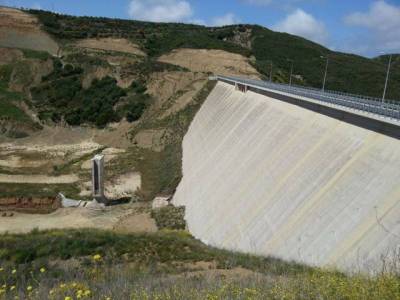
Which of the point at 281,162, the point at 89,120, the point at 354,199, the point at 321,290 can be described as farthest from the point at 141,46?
the point at 321,290

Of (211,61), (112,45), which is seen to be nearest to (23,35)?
(112,45)

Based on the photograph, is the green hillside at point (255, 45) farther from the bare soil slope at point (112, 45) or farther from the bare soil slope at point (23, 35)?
the bare soil slope at point (23, 35)

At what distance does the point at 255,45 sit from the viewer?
133 metres

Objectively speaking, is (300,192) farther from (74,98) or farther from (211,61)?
(211,61)

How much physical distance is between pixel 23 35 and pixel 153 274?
91235 millimetres

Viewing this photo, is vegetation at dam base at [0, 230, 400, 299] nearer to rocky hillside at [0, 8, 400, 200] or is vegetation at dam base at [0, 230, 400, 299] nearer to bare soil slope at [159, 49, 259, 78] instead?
rocky hillside at [0, 8, 400, 200]

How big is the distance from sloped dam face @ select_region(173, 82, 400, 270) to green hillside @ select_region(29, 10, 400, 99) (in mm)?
60878

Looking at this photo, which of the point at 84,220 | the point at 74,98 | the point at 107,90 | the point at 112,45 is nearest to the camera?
the point at 84,220

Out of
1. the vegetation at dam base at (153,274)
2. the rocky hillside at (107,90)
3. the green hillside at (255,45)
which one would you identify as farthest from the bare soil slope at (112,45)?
the vegetation at dam base at (153,274)

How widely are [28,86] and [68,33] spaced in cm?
2929

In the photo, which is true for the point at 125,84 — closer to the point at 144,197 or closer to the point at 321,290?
the point at 144,197

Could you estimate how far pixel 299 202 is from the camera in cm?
1769

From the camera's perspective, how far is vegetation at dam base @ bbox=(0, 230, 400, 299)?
7270mm

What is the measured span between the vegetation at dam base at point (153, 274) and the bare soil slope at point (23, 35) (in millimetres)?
78783
